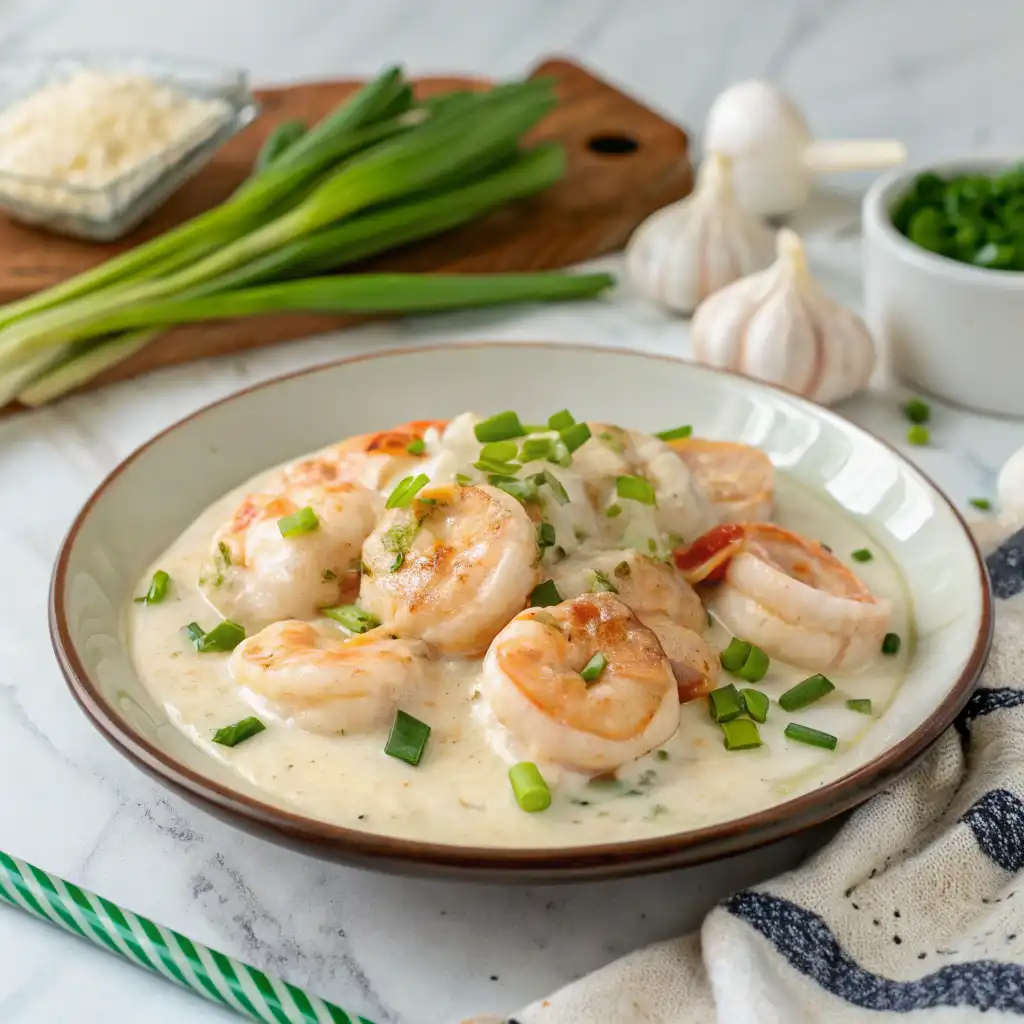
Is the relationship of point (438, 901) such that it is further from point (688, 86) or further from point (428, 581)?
point (688, 86)

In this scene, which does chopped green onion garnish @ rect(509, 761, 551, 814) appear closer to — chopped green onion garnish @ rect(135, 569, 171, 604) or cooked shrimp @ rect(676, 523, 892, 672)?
cooked shrimp @ rect(676, 523, 892, 672)

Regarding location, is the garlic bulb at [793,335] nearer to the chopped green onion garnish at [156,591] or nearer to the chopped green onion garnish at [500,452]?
the chopped green onion garnish at [500,452]

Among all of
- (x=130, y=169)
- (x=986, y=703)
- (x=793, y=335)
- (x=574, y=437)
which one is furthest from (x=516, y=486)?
(x=130, y=169)

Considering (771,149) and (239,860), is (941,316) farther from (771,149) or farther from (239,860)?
(239,860)

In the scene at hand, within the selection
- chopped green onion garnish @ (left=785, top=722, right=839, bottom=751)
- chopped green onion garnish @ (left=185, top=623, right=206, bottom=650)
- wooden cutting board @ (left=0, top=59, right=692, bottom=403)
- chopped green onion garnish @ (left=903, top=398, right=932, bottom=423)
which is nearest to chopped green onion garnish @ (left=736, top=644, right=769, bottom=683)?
chopped green onion garnish @ (left=785, top=722, right=839, bottom=751)

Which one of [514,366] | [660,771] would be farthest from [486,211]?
[660,771]

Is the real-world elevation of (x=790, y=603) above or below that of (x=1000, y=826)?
above
